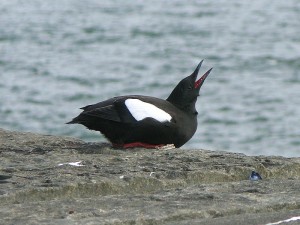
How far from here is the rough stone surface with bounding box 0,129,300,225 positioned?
12.5 ft

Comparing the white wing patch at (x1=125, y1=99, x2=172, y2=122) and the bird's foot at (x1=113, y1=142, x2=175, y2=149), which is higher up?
the white wing patch at (x1=125, y1=99, x2=172, y2=122)

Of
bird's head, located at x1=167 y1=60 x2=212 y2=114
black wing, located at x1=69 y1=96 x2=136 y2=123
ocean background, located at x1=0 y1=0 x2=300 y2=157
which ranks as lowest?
ocean background, located at x1=0 y1=0 x2=300 y2=157

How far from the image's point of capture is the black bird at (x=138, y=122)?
18.7ft

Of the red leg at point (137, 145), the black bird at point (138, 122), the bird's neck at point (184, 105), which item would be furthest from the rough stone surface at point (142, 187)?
the bird's neck at point (184, 105)

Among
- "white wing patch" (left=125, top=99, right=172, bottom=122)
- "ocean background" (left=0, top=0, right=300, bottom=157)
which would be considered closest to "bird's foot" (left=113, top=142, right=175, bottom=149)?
"white wing patch" (left=125, top=99, right=172, bottom=122)

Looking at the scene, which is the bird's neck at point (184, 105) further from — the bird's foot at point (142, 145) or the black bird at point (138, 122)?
the bird's foot at point (142, 145)

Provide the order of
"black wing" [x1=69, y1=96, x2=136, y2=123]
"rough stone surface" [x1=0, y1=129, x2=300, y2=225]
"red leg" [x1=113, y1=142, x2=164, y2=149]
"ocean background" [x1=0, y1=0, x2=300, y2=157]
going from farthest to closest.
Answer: "ocean background" [x1=0, y1=0, x2=300, y2=157] → "black wing" [x1=69, y1=96, x2=136, y2=123] → "red leg" [x1=113, y1=142, x2=164, y2=149] → "rough stone surface" [x1=0, y1=129, x2=300, y2=225]

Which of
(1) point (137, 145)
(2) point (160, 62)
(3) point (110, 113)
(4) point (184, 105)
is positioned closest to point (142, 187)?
(1) point (137, 145)

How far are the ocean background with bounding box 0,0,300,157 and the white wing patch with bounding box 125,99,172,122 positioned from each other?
6.67m

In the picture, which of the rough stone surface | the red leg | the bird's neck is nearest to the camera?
the rough stone surface

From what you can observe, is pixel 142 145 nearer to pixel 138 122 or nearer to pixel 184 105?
pixel 138 122

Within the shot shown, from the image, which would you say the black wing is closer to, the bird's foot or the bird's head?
the bird's foot

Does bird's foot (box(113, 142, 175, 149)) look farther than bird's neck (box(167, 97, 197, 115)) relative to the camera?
No

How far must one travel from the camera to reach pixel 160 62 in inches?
777
